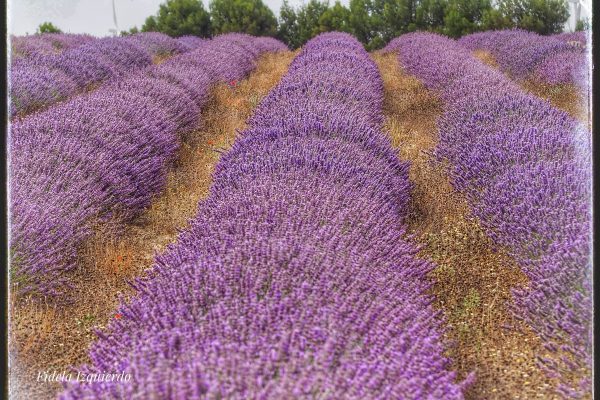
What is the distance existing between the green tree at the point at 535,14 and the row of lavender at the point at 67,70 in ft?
22.5

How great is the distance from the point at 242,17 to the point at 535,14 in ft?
24.2

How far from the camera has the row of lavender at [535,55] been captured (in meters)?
5.77

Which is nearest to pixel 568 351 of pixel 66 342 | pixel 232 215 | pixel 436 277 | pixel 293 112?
pixel 436 277

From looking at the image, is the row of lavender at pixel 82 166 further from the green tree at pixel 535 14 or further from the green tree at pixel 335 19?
the green tree at pixel 335 19

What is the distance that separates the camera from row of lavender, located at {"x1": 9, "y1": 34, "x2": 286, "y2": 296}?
9.53ft

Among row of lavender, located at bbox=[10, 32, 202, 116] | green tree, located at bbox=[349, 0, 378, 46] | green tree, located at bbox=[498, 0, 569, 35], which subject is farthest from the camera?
green tree, located at bbox=[349, 0, 378, 46]

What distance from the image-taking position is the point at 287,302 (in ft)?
6.12

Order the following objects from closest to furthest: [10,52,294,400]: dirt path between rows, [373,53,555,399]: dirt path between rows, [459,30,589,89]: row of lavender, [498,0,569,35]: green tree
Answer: [373,53,555,399]: dirt path between rows < [10,52,294,400]: dirt path between rows < [459,30,589,89]: row of lavender < [498,0,569,35]: green tree

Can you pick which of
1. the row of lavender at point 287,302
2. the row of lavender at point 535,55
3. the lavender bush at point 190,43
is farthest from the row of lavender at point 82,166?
the lavender bush at point 190,43

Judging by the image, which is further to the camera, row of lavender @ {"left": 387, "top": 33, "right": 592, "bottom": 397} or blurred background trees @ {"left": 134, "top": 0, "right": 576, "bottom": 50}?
blurred background trees @ {"left": 134, "top": 0, "right": 576, "bottom": 50}

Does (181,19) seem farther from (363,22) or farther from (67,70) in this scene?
(67,70)

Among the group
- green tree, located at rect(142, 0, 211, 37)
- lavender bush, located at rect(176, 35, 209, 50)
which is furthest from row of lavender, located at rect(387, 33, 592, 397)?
green tree, located at rect(142, 0, 211, 37)

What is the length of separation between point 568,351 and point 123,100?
407 centimetres

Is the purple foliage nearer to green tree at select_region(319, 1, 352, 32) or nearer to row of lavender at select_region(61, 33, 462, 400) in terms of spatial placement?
row of lavender at select_region(61, 33, 462, 400)
